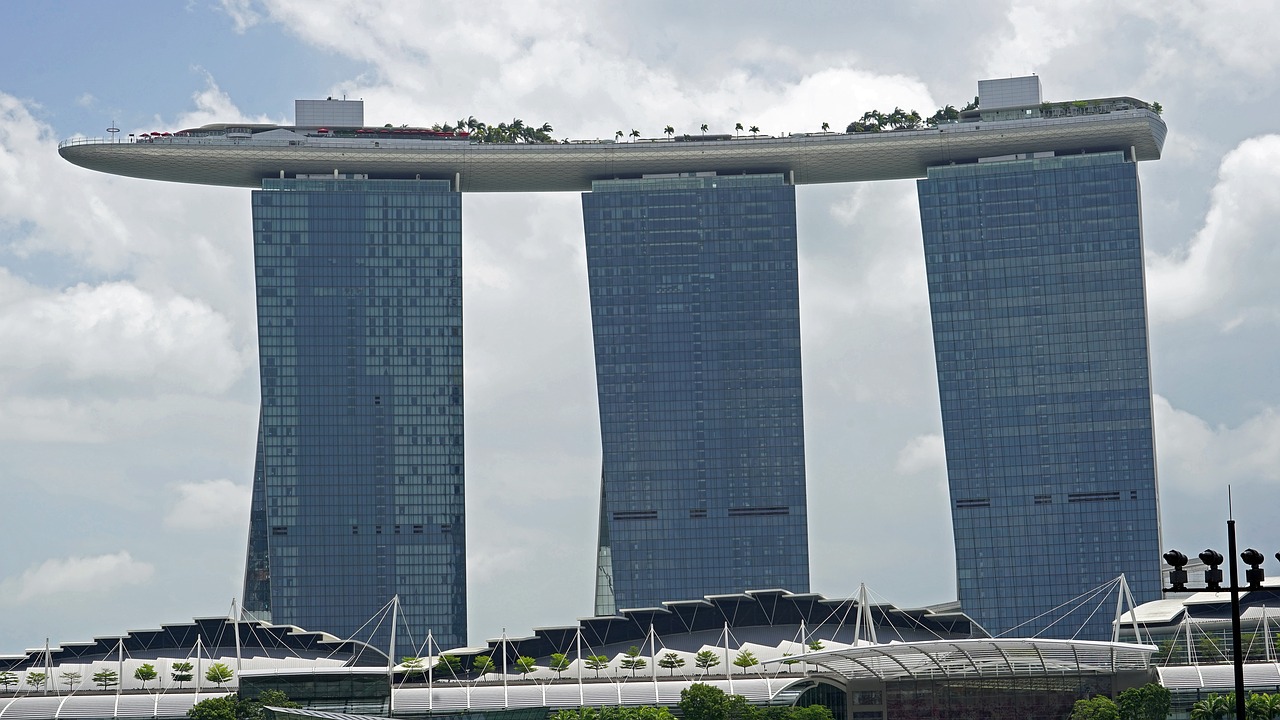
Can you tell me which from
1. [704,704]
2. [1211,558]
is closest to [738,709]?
[704,704]

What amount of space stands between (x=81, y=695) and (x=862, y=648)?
86436 mm

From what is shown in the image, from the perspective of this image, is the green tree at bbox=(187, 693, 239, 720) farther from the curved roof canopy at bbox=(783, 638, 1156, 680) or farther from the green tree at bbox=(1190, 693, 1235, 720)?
the green tree at bbox=(1190, 693, 1235, 720)

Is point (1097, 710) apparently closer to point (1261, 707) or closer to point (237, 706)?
point (1261, 707)

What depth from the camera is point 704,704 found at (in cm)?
17838

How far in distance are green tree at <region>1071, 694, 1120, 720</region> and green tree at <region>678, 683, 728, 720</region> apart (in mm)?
33353

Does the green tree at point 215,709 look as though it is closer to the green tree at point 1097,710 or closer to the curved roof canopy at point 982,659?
the curved roof canopy at point 982,659

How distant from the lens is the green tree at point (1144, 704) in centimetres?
16838

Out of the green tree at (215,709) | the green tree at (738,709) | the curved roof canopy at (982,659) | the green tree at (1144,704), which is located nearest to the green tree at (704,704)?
the green tree at (738,709)

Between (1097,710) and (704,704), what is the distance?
3710cm

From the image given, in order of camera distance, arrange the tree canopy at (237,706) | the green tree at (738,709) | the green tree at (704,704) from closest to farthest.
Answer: the green tree at (738,709) < the green tree at (704,704) < the tree canopy at (237,706)

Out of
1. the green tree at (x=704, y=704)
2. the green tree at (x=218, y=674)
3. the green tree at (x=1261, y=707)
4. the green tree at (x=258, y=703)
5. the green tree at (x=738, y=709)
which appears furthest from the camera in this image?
the green tree at (x=218, y=674)

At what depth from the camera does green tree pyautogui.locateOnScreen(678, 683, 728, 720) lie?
178000mm

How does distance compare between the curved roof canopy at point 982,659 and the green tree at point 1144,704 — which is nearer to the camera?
the curved roof canopy at point 982,659

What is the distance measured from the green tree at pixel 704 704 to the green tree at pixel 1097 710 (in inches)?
1313
